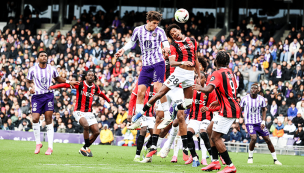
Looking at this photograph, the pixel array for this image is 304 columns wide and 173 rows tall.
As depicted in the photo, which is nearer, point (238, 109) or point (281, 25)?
point (238, 109)

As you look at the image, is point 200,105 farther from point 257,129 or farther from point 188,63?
point 257,129

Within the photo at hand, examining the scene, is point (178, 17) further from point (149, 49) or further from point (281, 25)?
point (281, 25)

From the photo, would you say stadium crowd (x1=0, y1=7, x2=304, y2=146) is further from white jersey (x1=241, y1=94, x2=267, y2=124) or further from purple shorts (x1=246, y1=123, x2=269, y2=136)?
purple shorts (x1=246, y1=123, x2=269, y2=136)

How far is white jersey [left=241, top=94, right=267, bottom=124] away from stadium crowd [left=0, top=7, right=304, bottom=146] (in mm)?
4270

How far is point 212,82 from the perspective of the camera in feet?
26.5

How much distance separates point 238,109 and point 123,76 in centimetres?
1508

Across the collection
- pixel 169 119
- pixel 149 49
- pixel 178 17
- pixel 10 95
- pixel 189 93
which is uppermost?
pixel 178 17

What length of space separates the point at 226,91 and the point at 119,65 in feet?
53.2

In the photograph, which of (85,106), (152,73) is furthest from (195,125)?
(85,106)

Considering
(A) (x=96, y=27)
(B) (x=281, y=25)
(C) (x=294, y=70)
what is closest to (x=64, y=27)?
(A) (x=96, y=27)

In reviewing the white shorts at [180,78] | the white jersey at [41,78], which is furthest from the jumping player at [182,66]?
the white jersey at [41,78]

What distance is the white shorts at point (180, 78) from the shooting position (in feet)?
30.1

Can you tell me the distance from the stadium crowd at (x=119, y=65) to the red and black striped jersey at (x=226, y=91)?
31.9 feet

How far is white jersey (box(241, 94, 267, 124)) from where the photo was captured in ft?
43.1
